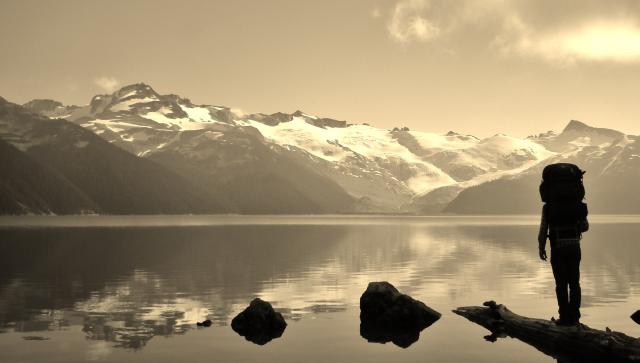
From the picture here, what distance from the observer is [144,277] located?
6588 centimetres

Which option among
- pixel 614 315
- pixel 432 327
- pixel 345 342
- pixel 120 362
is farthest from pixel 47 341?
pixel 614 315

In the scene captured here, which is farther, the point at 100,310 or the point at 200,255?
the point at 200,255

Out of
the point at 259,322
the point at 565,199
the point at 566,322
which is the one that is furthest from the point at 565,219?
the point at 259,322

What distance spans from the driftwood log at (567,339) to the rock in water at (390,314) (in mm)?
4228

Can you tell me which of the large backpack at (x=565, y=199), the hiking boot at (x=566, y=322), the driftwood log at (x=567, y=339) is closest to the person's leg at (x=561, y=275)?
the hiking boot at (x=566, y=322)

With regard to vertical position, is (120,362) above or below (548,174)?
below

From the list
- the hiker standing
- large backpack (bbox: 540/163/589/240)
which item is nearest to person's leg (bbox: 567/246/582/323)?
the hiker standing

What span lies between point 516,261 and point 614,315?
4633 cm

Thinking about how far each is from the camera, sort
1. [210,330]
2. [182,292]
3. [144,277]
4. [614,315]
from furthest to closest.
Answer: [144,277]
[182,292]
[614,315]
[210,330]

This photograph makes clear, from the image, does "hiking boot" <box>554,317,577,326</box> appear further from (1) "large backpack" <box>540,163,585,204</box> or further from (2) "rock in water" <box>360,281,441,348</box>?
(2) "rock in water" <box>360,281,441,348</box>

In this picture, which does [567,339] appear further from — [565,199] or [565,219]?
[565,199]

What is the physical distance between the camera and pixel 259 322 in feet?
120

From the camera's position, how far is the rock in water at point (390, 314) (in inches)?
1457

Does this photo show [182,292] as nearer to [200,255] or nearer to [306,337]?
[306,337]
